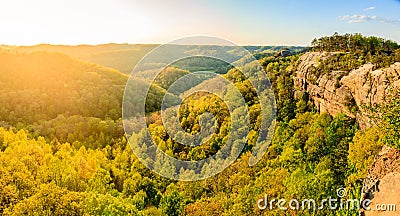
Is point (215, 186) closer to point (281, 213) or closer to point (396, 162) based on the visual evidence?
point (281, 213)

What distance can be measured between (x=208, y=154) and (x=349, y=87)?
18678 mm

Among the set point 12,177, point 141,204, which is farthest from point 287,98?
point 12,177

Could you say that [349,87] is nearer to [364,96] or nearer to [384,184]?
[364,96]

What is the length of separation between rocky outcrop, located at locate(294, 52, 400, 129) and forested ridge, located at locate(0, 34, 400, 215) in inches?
37.9

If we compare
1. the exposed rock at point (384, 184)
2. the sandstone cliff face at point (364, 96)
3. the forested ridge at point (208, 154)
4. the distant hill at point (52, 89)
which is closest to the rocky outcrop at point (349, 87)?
the sandstone cliff face at point (364, 96)

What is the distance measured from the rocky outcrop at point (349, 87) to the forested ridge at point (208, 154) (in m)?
0.96

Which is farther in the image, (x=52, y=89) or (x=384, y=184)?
(x=52, y=89)

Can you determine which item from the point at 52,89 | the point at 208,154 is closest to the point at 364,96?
the point at 208,154

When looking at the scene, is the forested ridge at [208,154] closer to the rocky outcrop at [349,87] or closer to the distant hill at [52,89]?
the rocky outcrop at [349,87]

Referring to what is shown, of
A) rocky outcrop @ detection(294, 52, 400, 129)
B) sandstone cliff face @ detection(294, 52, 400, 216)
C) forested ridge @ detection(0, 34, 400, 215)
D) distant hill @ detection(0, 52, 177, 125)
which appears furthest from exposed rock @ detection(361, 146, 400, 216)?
distant hill @ detection(0, 52, 177, 125)

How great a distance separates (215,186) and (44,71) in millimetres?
80300

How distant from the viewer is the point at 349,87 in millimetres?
29312

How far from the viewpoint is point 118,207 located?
23250 mm

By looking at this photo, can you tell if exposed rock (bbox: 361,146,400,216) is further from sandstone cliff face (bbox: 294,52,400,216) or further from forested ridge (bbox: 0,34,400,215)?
forested ridge (bbox: 0,34,400,215)
